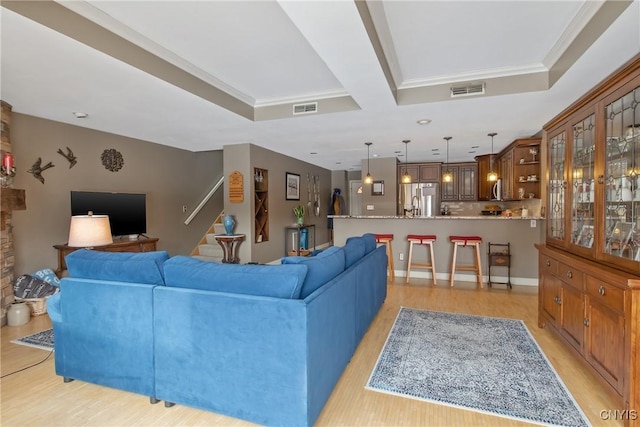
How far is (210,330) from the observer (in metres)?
1.88

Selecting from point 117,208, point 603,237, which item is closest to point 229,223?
point 117,208

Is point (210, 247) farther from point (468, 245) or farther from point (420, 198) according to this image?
point (420, 198)

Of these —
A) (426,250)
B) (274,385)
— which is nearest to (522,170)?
(426,250)

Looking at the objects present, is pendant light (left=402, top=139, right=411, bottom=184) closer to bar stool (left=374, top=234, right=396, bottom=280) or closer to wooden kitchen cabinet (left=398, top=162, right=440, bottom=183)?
wooden kitchen cabinet (left=398, top=162, right=440, bottom=183)

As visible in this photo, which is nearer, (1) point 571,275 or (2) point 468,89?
(1) point 571,275

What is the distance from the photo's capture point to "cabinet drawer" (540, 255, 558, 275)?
113 inches

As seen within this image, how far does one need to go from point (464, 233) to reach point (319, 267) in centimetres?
408

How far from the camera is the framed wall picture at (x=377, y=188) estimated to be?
756 centimetres

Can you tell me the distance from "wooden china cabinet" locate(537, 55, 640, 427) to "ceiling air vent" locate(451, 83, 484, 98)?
0.77 meters

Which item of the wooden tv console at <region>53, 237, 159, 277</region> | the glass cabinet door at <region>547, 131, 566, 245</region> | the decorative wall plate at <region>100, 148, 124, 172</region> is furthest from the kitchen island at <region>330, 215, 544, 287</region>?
the decorative wall plate at <region>100, 148, 124, 172</region>

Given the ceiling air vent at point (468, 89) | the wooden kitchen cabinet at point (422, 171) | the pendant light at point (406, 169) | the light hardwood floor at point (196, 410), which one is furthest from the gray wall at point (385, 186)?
the light hardwood floor at point (196, 410)

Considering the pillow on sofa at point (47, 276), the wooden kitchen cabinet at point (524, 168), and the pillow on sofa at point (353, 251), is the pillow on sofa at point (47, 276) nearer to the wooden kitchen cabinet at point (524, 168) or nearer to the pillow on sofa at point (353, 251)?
the pillow on sofa at point (353, 251)

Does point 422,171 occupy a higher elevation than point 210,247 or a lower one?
higher

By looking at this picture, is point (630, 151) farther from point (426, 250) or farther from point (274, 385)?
point (426, 250)
